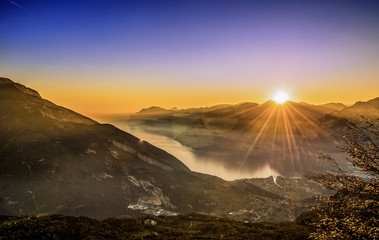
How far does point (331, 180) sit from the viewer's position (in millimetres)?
18438

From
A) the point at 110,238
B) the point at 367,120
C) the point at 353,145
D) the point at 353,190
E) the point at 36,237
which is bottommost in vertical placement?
the point at 110,238

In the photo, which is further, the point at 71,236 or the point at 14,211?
the point at 14,211

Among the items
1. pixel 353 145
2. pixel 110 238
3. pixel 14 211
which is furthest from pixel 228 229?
pixel 14 211

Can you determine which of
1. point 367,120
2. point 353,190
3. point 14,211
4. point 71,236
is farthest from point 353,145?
point 14,211

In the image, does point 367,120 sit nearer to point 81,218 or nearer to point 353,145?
point 353,145

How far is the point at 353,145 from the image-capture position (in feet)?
60.6

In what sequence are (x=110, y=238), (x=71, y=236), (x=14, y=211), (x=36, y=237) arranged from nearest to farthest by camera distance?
(x=36, y=237) < (x=71, y=236) < (x=110, y=238) < (x=14, y=211)

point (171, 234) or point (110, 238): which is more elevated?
point (110, 238)

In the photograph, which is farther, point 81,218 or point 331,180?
point 81,218

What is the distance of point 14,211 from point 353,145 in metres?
238

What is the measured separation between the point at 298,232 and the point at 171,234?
17.9m

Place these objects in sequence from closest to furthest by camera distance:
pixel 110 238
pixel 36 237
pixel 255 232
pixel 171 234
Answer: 1. pixel 36 237
2. pixel 110 238
3. pixel 171 234
4. pixel 255 232

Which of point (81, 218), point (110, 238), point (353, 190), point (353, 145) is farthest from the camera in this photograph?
point (81, 218)

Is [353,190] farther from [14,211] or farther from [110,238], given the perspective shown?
[14,211]
